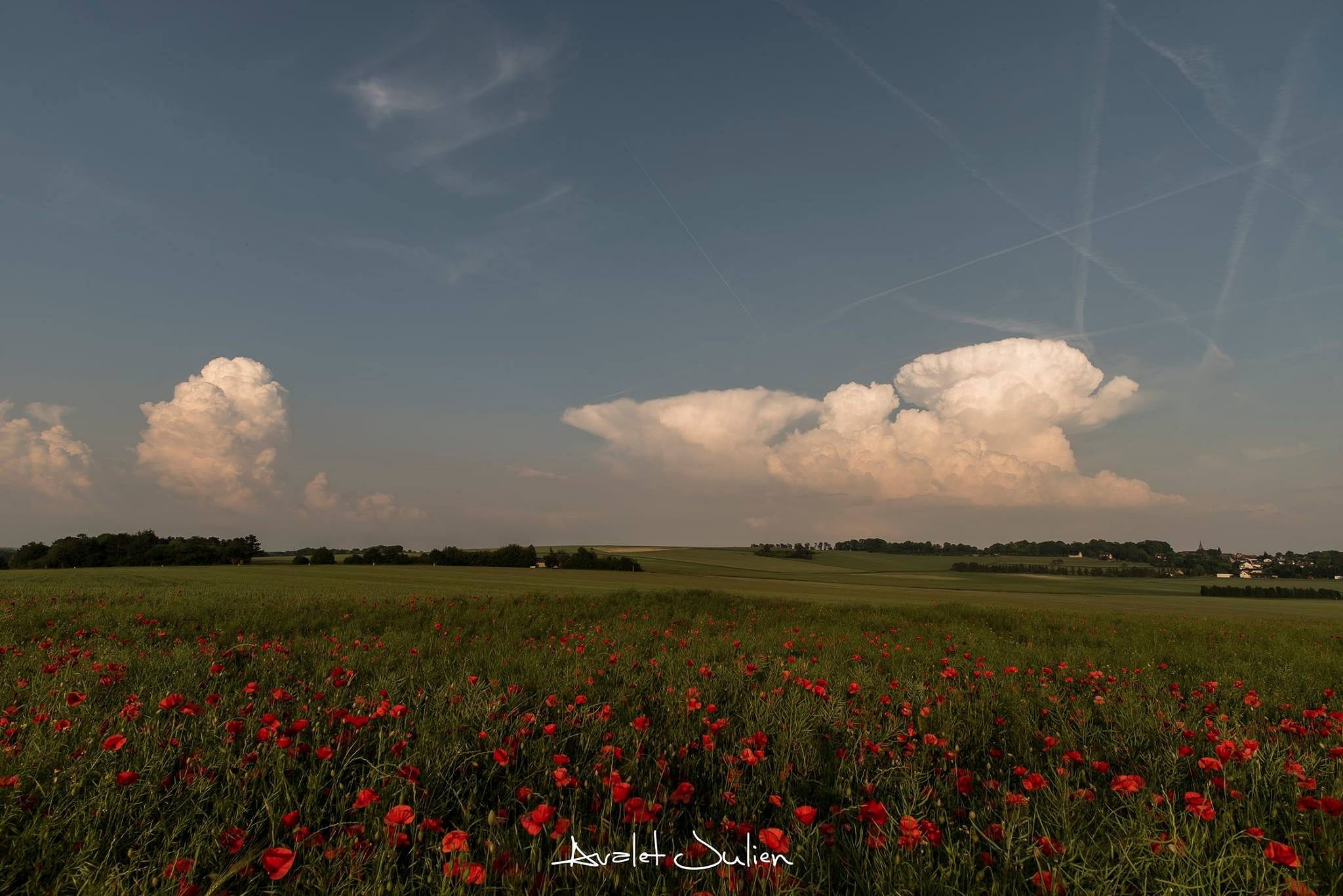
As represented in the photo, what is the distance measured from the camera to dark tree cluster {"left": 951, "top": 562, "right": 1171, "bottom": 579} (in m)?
89.0

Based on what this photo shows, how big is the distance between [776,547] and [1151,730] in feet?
352

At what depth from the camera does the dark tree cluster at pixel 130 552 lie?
63938 mm

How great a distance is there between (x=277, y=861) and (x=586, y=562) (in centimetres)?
7317

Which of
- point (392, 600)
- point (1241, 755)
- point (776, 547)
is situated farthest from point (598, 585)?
point (776, 547)

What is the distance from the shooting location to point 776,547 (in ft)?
362

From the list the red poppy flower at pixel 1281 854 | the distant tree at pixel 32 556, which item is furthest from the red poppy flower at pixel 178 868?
the distant tree at pixel 32 556

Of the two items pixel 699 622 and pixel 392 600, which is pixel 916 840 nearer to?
pixel 699 622

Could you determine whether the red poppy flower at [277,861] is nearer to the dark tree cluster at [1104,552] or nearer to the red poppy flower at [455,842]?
the red poppy flower at [455,842]

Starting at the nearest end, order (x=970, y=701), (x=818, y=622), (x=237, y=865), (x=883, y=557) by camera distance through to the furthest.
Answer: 1. (x=237, y=865)
2. (x=970, y=701)
3. (x=818, y=622)
4. (x=883, y=557)

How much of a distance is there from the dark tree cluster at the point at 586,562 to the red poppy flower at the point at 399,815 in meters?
69.0

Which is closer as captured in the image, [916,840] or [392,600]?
[916,840]

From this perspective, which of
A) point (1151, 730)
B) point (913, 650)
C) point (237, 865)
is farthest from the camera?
point (913, 650)

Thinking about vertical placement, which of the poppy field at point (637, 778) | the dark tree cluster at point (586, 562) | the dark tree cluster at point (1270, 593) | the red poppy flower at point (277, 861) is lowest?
the dark tree cluster at point (1270, 593)
